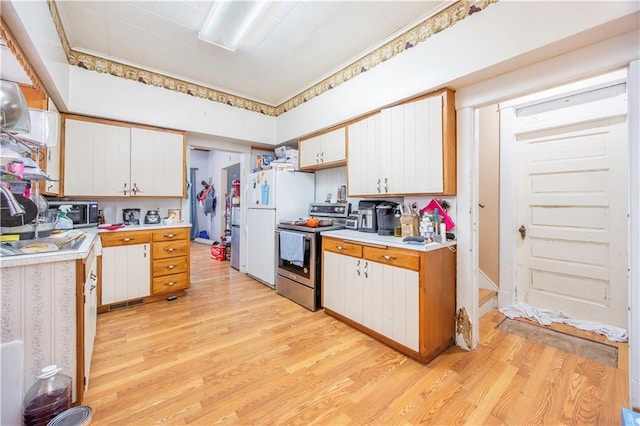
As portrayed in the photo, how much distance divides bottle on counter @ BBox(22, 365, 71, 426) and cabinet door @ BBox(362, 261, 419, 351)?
2.08 m

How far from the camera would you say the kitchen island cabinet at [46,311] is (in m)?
1.29

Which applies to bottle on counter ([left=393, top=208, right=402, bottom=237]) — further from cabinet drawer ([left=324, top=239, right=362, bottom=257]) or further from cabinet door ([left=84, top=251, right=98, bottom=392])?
cabinet door ([left=84, top=251, right=98, bottom=392])

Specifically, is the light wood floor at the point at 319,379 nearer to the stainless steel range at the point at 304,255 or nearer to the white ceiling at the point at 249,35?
the stainless steel range at the point at 304,255

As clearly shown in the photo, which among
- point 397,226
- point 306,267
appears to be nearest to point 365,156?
point 397,226

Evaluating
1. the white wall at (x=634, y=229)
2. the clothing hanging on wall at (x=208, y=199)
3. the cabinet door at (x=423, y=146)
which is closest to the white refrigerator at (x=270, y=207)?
the cabinet door at (x=423, y=146)

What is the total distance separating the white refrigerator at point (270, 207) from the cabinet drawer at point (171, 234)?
1.01 metres

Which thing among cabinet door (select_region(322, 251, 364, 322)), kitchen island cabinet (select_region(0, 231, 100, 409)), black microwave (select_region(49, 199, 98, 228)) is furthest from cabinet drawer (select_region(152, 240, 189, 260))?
cabinet door (select_region(322, 251, 364, 322))

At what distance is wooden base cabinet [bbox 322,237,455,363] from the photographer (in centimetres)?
199

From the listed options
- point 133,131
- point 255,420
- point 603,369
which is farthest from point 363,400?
point 133,131

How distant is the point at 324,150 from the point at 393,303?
211 cm

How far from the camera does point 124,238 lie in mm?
2943

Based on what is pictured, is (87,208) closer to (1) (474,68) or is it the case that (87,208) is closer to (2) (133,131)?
(2) (133,131)

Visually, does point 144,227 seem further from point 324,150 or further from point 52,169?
point 324,150

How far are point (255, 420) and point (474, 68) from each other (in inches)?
110
